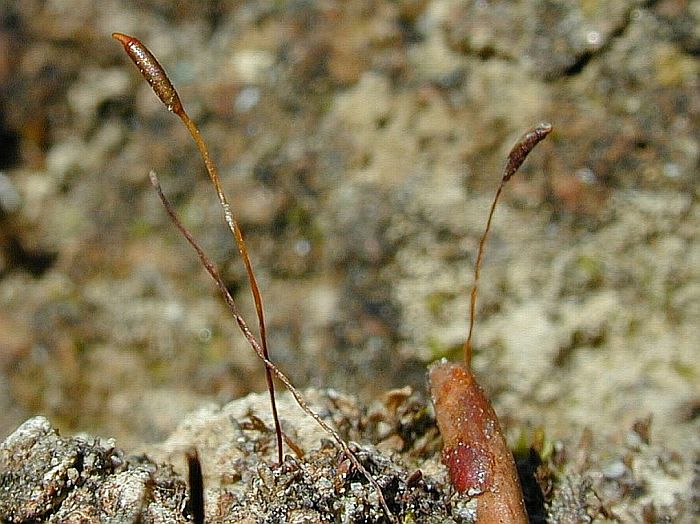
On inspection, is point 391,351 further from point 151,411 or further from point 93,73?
point 93,73

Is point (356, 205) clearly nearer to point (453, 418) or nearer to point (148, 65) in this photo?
point (453, 418)

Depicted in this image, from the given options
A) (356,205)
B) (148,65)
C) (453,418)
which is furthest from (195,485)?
(356,205)

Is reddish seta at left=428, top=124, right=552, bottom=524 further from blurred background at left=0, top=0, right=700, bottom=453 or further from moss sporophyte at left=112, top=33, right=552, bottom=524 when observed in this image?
blurred background at left=0, top=0, right=700, bottom=453

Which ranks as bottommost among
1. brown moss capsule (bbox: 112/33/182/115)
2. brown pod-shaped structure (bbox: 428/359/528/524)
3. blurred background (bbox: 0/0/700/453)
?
brown pod-shaped structure (bbox: 428/359/528/524)

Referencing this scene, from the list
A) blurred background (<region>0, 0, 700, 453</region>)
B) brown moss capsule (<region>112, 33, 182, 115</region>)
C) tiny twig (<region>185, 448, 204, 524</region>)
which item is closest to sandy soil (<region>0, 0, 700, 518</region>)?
blurred background (<region>0, 0, 700, 453</region>)

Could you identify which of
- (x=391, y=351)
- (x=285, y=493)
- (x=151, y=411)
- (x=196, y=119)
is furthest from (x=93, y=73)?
→ (x=285, y=493)

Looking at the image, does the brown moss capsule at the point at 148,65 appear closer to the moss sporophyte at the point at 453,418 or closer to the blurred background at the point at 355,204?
the moss sporophyte at the point at 453,418
